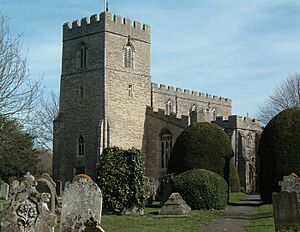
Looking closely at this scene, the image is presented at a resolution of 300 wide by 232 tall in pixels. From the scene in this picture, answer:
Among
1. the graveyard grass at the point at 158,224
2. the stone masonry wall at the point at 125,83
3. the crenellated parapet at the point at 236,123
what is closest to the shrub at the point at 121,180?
the graveyard grass at the point at 158,224

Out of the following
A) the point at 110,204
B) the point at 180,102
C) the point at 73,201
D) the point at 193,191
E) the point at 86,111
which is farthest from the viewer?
the point at 180,102

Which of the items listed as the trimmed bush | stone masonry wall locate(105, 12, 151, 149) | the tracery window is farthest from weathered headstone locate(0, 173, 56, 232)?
the tracery window

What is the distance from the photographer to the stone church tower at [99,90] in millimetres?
44000

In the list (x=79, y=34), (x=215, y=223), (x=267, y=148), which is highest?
(x=79, y=34)

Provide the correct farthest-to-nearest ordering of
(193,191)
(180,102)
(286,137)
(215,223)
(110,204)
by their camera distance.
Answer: (180,102), (286,137), (193,191), (110,204), (215,223)

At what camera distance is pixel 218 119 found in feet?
166

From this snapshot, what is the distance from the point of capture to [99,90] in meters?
44.2

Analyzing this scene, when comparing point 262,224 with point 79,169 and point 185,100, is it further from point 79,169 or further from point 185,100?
point 185,100

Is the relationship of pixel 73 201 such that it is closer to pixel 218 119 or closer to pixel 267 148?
pixel 267 148

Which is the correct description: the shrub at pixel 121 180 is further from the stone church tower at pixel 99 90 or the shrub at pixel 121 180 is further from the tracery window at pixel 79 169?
the tracery window at pixel 79 169

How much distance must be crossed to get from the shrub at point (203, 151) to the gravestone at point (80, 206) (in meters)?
18.5

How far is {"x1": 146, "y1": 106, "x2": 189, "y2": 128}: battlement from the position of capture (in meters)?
45.1

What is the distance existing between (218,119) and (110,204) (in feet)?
100

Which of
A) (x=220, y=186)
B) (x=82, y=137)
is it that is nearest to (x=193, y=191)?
(x=220, y=186)
